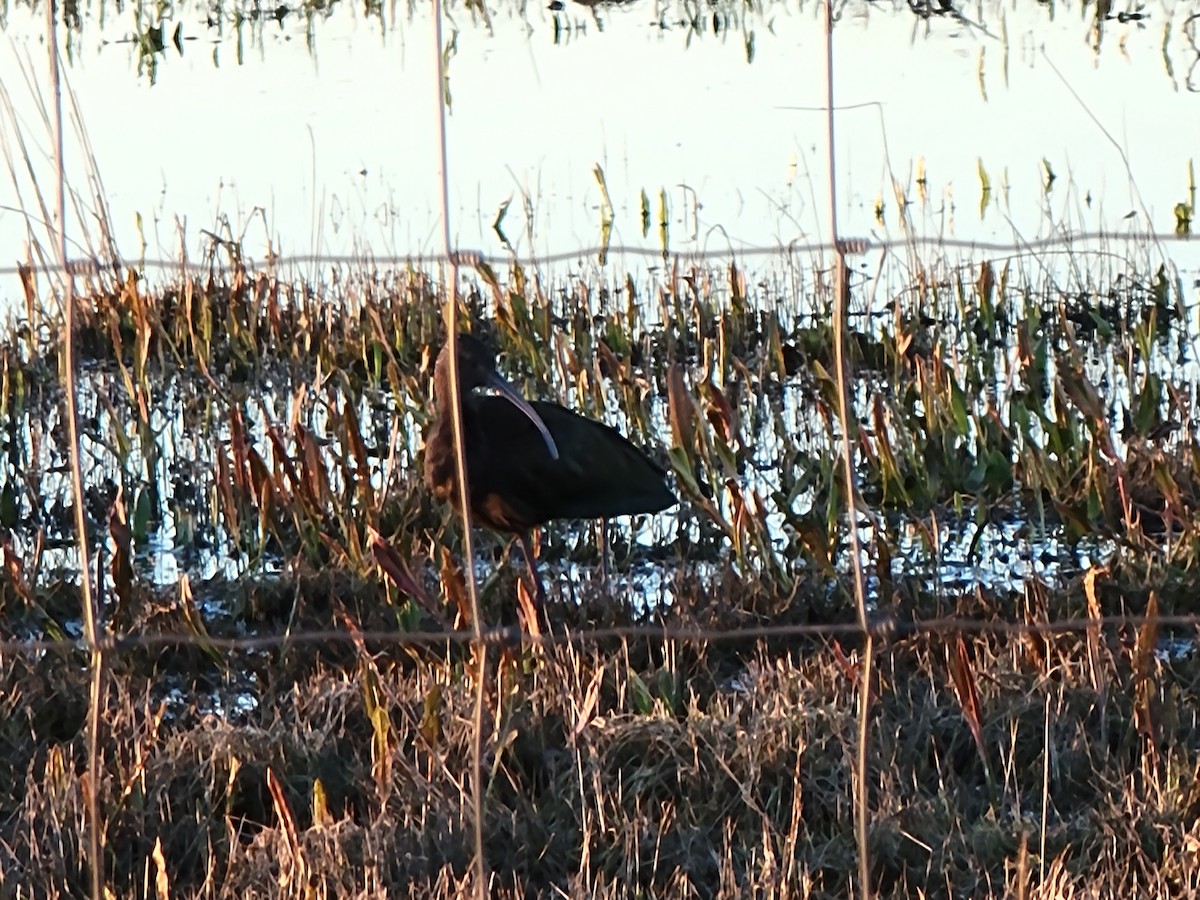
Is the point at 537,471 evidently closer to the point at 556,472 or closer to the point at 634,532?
the point at 556,472

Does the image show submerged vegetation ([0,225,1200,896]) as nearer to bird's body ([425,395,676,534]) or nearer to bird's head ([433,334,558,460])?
bird's body ([425,395,676,534])

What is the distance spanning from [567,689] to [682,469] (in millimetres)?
1236

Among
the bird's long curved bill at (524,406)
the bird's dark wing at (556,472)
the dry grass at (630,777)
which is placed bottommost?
the dry grass at (630,777)

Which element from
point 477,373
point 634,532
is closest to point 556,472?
point 477,373

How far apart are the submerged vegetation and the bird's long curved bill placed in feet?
0.98

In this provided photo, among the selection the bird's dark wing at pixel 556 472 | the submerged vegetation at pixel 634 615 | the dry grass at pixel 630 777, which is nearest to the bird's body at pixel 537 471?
the bird's dark wing at pixel 556 472

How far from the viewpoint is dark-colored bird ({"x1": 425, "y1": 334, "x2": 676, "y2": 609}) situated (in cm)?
465

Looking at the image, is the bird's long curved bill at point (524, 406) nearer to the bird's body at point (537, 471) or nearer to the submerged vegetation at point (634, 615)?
the bird's body at point (537, 471)

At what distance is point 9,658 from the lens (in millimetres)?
4238

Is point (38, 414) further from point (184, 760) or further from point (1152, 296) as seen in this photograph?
point (1152, 296)

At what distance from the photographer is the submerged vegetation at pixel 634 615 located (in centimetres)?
344

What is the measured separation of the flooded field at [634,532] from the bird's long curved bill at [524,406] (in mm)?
115

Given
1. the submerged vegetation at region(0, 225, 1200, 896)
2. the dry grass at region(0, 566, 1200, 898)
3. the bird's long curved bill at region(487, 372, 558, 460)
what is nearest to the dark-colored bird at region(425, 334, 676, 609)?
the bird's long curved bill at region(487, 372, 558, 460)

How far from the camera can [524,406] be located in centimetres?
468
